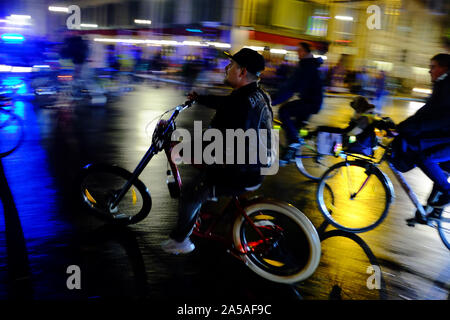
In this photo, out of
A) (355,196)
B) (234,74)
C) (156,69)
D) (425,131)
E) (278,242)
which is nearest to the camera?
(234,74)

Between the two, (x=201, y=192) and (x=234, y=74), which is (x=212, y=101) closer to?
(x=234, y=74)

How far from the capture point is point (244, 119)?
9.34 ft

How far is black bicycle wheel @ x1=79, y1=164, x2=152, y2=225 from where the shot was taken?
380 centimetres

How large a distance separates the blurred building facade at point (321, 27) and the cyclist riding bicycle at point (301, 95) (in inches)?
1015

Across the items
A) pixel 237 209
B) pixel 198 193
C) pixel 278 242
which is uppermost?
pixel 198 193

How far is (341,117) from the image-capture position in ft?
45.5

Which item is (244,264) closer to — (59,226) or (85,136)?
(59,226)

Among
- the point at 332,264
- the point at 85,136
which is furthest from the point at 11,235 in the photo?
the point at 85,136

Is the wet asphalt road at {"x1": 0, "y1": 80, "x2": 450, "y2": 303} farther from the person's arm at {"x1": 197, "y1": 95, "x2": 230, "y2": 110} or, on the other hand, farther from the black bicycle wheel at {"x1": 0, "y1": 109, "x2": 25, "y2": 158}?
the person's arm at {"x1": 197, "y1": 95, "x2": 230, "y2": 110}

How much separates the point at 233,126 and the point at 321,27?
126 feet

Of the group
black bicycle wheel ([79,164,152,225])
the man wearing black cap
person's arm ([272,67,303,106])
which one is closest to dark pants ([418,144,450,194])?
the man wearing black cap

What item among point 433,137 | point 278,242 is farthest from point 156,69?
point 278,242

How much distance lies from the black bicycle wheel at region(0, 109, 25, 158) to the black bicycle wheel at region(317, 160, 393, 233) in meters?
5.23

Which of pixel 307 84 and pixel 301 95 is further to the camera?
pixel 301 95
